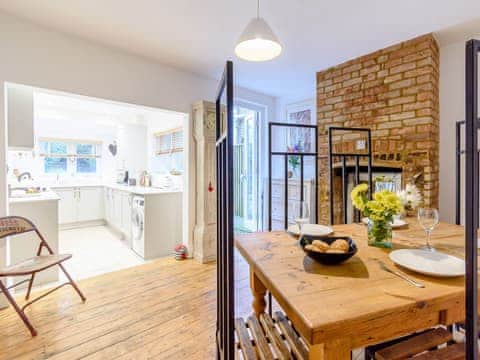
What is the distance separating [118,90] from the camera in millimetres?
2719

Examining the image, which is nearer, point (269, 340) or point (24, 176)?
point (269, 340)

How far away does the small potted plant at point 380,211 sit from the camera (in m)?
1.14

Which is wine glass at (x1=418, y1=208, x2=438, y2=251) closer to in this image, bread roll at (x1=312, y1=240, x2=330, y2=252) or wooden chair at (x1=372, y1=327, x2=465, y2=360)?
wooden chair at (x1=372, y1=327, x2=465, y2=360)

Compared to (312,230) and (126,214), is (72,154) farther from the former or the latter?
(312,230)

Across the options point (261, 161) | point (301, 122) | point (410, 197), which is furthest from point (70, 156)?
point (410, 197)

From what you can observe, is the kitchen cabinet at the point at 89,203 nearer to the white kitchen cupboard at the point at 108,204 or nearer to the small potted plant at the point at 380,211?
the white kitchen cupboard at the point at 108,204

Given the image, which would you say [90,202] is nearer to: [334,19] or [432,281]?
[334,19]

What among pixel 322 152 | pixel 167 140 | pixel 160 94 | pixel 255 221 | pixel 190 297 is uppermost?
pixel 160 94

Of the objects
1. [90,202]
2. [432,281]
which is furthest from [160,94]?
[90,202]

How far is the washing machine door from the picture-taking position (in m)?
3.34

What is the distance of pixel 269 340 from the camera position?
114 cm

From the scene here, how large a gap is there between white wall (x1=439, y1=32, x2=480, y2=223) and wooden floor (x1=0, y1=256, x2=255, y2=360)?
229cm

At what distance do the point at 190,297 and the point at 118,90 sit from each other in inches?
88.2

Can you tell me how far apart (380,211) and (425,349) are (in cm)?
56
